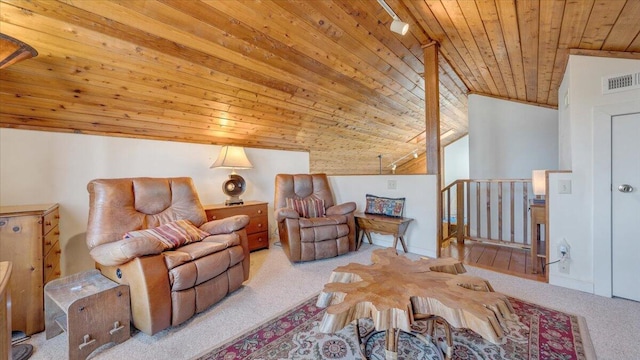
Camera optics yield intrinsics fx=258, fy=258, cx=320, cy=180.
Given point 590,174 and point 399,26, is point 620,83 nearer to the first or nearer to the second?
point 590,174

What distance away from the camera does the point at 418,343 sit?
160cm

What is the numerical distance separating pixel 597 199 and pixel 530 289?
94cm

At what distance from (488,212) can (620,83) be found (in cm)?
206

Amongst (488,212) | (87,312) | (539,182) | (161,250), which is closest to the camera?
(87,312)

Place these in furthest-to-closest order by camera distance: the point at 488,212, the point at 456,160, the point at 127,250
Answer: the point at 456,160 < the point at 488,212 < the point at 127,250

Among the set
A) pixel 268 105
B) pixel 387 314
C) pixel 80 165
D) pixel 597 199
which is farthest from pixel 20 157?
pixel 597 199

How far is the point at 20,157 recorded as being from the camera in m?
2.24

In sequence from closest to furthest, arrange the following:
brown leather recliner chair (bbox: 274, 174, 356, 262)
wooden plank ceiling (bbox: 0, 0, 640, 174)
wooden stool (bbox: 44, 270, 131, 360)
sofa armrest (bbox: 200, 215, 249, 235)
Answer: wooden stool (bbox: 44, 270, 131, 360) → wooden plank ceiling (bbox: 0, 0, 640, 174) → sofa armrest (bbox: 200, 215, 249, 235) → brown leather recliner chair (bbox: 274, 174, 356, 262)

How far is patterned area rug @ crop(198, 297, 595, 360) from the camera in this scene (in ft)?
4.90

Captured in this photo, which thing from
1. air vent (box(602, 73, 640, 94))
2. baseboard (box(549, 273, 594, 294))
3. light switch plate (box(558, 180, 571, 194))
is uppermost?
air vent (box(602, 73, 640, 94))

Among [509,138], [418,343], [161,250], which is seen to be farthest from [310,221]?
[509,138]

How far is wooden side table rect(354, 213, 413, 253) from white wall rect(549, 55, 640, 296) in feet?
4.71

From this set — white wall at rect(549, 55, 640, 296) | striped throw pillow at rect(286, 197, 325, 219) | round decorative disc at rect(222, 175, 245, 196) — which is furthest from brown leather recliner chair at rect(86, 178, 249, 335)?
white wall at rect(549, 55, 640, 296)

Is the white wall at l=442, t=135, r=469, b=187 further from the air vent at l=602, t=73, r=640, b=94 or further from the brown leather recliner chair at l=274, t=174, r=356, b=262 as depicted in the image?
the air vent at l=602, t=73, r=640, b=94
